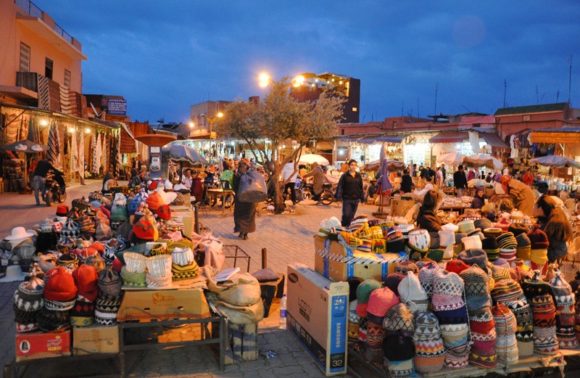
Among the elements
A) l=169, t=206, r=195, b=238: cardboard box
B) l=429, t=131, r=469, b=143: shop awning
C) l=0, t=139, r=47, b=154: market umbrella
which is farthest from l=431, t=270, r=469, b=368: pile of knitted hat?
l=429, t=131, r=469, b=143: shop awning

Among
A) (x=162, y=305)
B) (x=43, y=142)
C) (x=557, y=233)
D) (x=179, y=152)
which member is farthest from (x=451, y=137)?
(x=162, y=305)

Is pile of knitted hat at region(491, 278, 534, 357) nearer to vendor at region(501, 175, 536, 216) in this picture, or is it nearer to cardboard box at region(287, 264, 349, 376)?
cardboard box at region(287, 264, 349, 376)

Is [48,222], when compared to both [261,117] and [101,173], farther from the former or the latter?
[101,173]

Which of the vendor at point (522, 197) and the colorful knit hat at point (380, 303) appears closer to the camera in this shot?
the colorful knit hat at point (380, 303)

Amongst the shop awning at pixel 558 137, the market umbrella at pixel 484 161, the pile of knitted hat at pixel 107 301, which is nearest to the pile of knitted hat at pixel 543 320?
the pile of knitted hat at pixel 107 301

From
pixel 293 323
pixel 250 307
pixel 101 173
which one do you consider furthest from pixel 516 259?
pixel 101 173

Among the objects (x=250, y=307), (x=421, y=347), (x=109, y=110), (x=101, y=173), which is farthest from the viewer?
(x=109, y=110)

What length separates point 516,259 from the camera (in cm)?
566

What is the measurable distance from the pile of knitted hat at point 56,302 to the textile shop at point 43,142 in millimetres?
14317

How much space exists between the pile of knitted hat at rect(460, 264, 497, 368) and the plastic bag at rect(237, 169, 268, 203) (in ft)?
23.1

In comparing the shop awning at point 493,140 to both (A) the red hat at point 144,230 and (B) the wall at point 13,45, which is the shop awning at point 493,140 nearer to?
(B) the wall at point 13,45

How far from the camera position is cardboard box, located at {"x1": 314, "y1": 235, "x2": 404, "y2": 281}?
4594 mm

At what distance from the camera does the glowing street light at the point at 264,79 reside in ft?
53.7

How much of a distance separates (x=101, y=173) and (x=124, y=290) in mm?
27480
